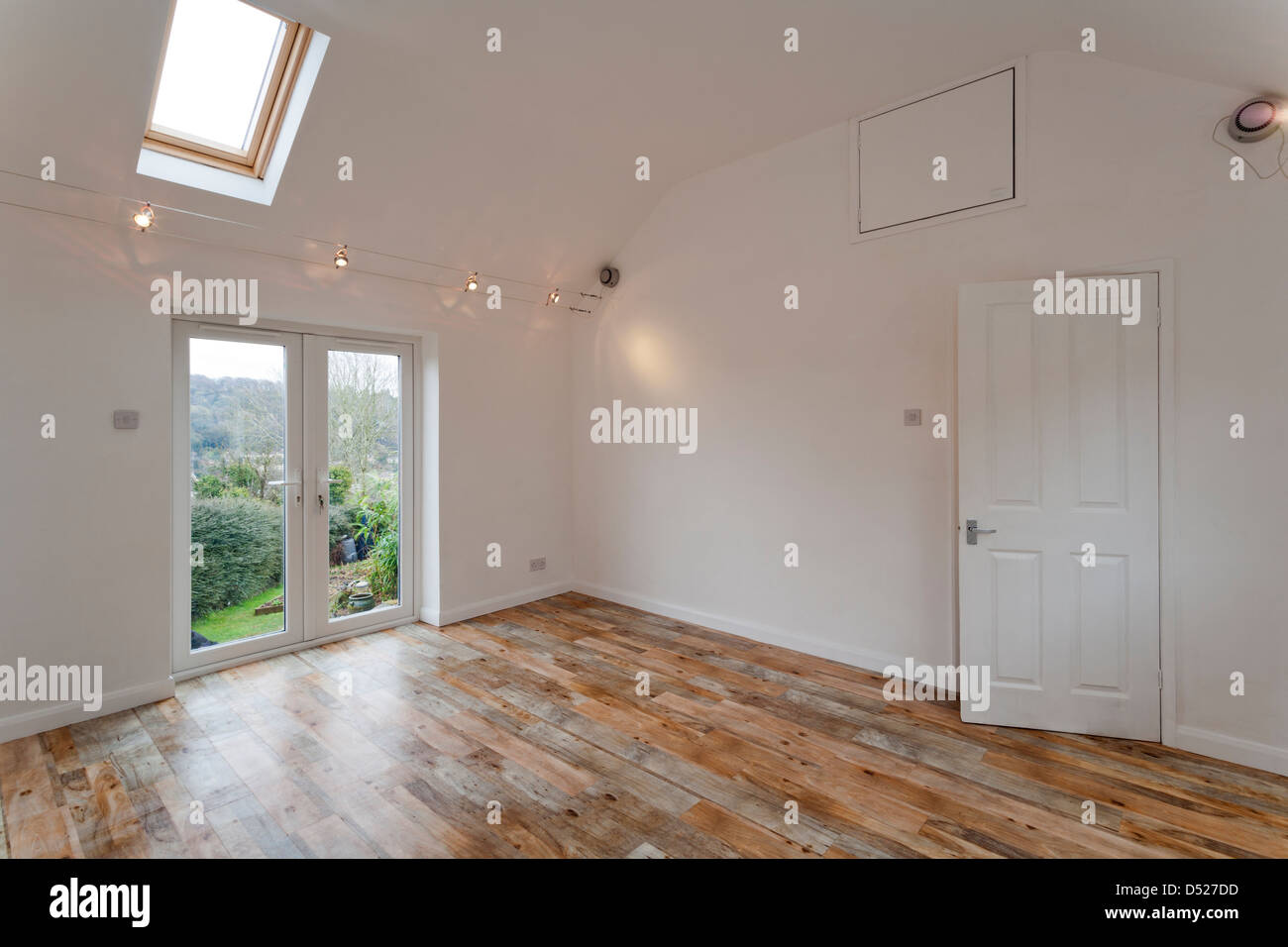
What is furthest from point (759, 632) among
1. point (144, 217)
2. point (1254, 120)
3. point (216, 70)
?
point (216, 70)

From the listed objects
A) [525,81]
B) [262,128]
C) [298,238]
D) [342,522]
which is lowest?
[342,522]

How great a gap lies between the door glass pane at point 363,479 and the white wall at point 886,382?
1.68 meters

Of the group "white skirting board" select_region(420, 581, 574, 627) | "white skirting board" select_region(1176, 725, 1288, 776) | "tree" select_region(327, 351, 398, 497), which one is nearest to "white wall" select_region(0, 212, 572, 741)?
"tree" select_region(327, 351, 398, 497)

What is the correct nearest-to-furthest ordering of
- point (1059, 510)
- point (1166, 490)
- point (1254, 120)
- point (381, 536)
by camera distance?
point (1254, 120), point (1166, 490), point (1059, 510), point (381, 536)

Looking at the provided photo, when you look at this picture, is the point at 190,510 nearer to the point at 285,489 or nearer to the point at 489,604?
the point at 285,489

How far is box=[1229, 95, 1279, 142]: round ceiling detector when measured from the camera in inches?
99.7

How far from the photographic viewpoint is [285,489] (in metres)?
4.06

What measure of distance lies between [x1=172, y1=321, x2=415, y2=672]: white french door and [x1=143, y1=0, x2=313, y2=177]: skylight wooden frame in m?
0.96

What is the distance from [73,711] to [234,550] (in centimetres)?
110

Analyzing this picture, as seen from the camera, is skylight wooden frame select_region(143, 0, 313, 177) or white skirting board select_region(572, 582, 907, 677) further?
white skirting board select_region(572, 582, 907, 677)

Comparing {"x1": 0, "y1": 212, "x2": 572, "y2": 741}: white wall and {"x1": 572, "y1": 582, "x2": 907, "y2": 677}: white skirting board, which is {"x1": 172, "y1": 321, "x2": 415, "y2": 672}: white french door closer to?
{"x1": 0, "y1": 212, "x2": 572, "y2": 741}: white wall

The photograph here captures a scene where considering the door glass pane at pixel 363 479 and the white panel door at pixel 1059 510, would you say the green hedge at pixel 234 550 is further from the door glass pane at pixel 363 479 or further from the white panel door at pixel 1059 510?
the white panel door at pixel 1059 510
